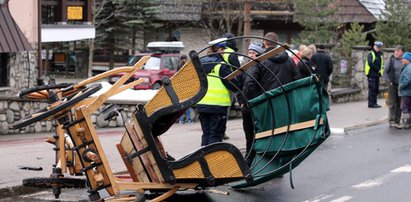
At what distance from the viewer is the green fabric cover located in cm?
844

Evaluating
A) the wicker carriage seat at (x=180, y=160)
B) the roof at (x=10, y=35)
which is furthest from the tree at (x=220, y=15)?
the wicker carriage seat at (x=180, y=160)

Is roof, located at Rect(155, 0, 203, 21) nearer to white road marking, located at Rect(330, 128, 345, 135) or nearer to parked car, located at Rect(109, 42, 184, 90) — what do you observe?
parked car, located at Rect(109, 42, 184, 90)

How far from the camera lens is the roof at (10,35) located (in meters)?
20.8

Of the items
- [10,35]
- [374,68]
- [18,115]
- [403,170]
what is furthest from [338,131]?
[10,35]

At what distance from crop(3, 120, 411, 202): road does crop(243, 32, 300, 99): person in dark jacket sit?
123 cm

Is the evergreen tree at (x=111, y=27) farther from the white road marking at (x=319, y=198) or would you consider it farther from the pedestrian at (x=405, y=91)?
the white road marking at (x=319, y=198)

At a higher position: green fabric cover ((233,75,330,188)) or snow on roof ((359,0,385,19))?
green fabric cover ((233,75,330,188))

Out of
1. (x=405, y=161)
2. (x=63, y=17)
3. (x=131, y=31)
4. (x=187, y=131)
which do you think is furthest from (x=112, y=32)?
(x=405, y=161)

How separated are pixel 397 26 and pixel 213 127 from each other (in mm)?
19910

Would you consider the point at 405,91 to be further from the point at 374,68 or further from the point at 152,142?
the point at 152,142

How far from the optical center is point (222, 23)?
31922 mm

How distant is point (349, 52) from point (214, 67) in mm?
15187

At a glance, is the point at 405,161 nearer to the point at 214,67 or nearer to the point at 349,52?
the point at 214,67

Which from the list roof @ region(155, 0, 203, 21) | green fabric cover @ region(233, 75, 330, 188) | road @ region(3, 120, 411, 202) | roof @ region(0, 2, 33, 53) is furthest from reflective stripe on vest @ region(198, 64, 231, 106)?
roof @ region(155, 0, 203, 21)
